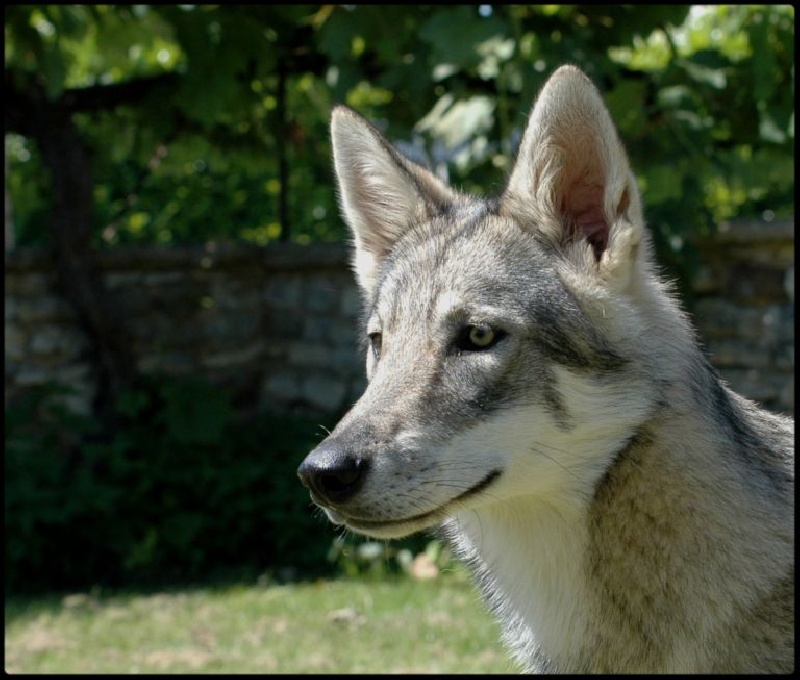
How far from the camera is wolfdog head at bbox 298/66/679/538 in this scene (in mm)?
2693

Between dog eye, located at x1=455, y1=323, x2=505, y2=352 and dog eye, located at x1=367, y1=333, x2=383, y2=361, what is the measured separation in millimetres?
358

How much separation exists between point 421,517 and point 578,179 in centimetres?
105

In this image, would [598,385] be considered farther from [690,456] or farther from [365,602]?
[365,602]

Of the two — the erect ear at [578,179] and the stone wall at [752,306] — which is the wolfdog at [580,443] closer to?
the erect ear at [578,179]

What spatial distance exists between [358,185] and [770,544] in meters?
1.66

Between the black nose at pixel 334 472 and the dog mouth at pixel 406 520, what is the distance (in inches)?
3.0

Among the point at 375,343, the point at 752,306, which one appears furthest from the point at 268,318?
the point at 375,343

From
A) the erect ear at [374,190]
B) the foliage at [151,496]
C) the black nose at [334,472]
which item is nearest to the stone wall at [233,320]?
the foliage at [151,496]

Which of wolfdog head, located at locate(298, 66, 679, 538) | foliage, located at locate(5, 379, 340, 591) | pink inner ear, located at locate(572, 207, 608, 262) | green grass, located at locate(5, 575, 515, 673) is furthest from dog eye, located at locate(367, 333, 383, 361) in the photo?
foliage, located at locate(5, 379, 340, 591)

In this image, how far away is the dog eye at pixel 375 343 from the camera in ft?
10.5

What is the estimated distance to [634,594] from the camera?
2836 millimetres

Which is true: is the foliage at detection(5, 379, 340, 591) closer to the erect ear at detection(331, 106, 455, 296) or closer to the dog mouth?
the erect ear at detection(331, 106, 455, 296)

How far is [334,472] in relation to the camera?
2.60 m

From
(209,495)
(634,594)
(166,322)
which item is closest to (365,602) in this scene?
(209,495)
